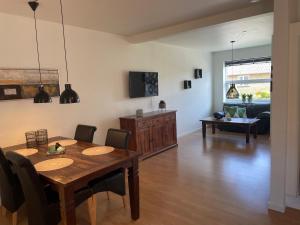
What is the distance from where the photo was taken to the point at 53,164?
2.21m

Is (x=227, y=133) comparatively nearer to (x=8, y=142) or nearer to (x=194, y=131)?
(x=194, y=131)

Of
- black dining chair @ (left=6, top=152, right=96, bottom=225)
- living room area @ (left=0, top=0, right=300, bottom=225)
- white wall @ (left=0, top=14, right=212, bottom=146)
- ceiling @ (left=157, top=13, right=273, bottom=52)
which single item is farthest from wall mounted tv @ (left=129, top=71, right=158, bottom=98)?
black dining chair @ (left=6, top=152, right=96, bottom=225)

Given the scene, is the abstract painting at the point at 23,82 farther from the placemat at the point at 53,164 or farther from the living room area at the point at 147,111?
the placemat at the point at 53,164

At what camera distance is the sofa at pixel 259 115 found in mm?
6125

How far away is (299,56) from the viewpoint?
2484 millimetres

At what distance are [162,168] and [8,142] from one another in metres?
2.49

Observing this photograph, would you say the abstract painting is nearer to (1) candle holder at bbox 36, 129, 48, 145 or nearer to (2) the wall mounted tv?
(1) candle holder at bbox 36, 129, 48, 145

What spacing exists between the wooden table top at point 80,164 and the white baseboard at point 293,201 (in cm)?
189

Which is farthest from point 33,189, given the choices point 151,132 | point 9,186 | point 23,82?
point 151,132

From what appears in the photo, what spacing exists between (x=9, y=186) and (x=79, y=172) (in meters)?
0.83

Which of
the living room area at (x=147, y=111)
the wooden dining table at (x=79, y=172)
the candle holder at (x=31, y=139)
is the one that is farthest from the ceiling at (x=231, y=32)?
the candle holder at (x=31, y=139)

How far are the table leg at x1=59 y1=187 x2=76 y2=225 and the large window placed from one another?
262 inches

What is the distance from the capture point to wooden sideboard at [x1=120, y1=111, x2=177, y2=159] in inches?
175

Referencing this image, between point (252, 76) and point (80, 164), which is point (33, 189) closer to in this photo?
point (80, 164)
